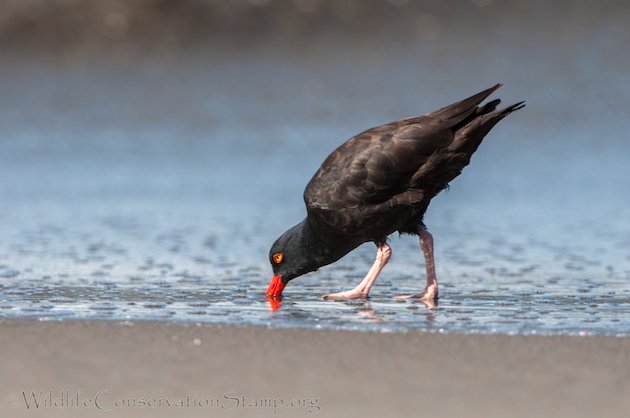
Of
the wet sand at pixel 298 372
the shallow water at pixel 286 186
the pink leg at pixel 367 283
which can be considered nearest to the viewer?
the wet sand at pixel 298 372

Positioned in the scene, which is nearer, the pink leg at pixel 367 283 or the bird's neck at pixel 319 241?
the pink leg at pixel 367 283

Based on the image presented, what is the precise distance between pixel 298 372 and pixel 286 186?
919 centimetres

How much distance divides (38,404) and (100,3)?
21070 millimetres

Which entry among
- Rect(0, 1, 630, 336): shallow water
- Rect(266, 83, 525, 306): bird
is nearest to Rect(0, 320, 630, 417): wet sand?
Rect(0, 1, 630, 336): shallow water

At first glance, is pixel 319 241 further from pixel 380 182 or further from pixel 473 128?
pixel 473 128

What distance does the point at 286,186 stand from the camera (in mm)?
14461

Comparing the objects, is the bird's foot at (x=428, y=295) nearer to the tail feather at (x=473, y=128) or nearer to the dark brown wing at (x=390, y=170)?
the dark brown wing at (x=390, y=170)

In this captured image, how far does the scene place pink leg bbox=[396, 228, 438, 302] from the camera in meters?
7.93

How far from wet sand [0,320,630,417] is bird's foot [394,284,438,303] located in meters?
1.54

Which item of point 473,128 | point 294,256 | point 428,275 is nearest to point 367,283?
point 428,275

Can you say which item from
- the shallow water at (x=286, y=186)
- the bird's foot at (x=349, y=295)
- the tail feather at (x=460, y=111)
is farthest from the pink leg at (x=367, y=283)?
the tail feather at (x=460, y=111)

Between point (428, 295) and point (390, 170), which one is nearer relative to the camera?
point (428, 295)

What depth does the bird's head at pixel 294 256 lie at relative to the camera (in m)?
8.21

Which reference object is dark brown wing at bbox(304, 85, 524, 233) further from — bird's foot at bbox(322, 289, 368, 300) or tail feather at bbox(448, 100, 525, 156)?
bird's foot at bbox(322, 289, 368, 300)
